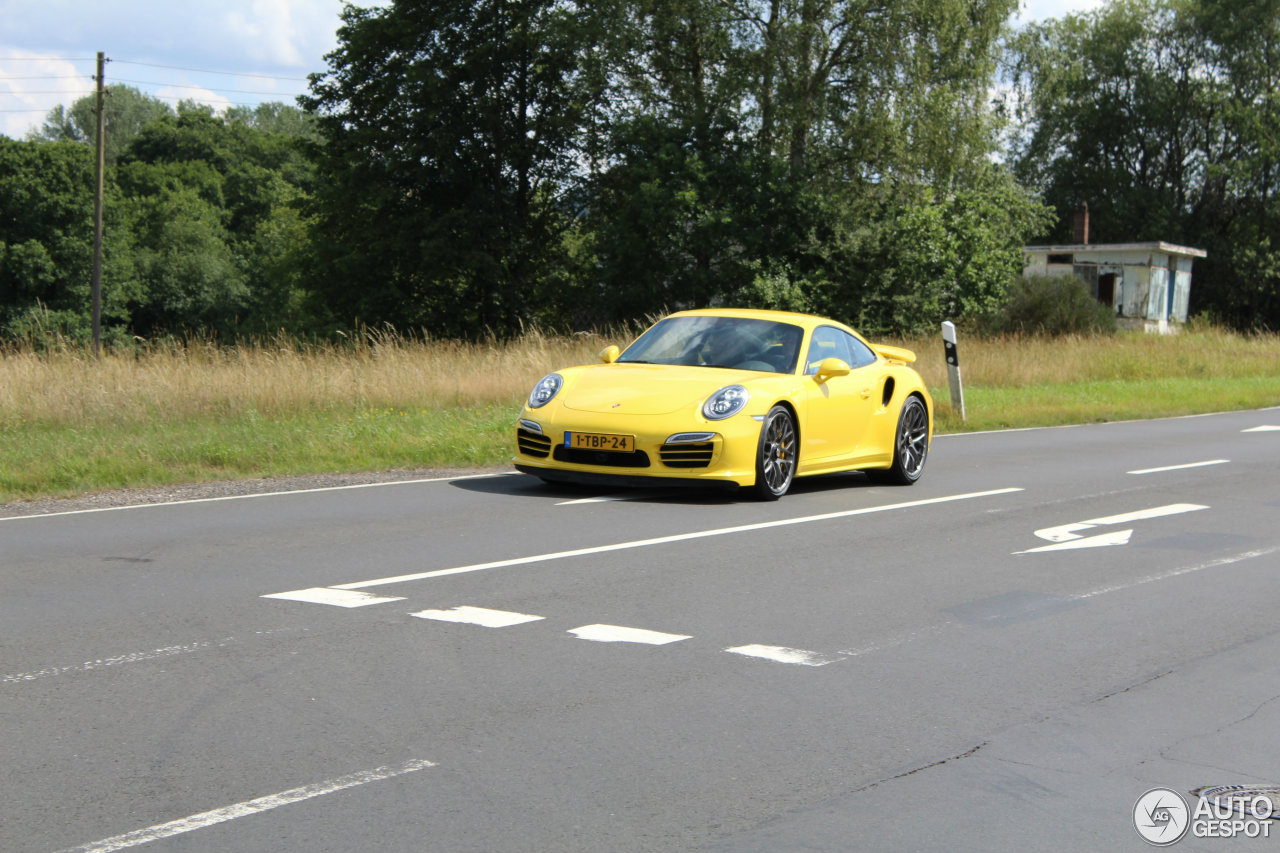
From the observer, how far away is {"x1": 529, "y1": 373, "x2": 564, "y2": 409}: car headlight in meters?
11.4

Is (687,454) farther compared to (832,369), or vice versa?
(832,369)

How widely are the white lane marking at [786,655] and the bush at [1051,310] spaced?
39.1 metres

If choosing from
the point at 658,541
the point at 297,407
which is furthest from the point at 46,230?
the point at 658,541

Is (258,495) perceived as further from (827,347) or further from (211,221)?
(211,221)

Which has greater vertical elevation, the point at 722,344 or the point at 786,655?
the point at 722,344

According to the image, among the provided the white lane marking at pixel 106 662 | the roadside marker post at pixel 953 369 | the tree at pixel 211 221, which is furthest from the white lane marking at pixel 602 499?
the tree at pixel 211 221

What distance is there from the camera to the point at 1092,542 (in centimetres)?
945

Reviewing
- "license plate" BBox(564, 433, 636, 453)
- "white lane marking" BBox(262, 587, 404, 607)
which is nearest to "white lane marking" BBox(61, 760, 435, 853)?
"white lane marking" BBox(262, 587, 404, 607)

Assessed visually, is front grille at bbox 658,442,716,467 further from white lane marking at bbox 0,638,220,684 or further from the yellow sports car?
white lane marking at bbox 0,638,220,684

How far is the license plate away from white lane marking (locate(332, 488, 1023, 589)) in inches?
53.4

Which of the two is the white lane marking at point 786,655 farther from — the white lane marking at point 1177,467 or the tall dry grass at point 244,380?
the tall dry grass at point 244,380

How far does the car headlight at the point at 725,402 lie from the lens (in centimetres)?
1082

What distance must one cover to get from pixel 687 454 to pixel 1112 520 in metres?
3.25

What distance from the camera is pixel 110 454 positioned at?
12.7 m
